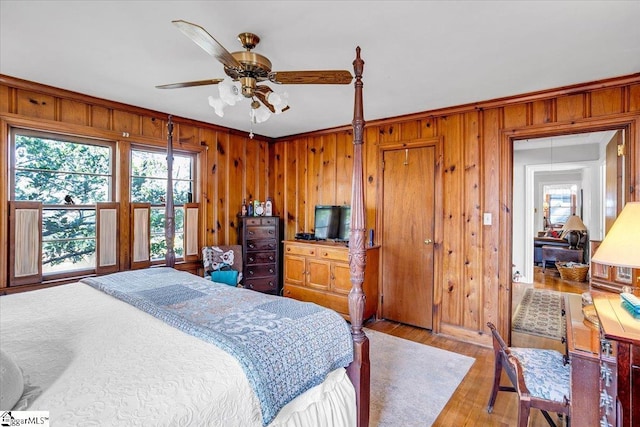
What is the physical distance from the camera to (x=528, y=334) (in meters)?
3.46

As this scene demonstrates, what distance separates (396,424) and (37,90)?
4.01 metres

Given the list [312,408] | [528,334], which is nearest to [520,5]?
[312,408]

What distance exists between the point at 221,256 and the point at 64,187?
5.80ft

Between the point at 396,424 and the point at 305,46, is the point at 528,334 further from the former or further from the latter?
the point at 305,46

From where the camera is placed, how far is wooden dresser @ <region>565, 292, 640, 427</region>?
1.17 metres

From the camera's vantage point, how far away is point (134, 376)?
3.49 feet

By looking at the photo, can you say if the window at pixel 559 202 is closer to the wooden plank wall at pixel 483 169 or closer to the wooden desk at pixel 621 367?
the wooden plank wall at pixel 483 169

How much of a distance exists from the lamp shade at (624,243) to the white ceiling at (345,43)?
1158 mm

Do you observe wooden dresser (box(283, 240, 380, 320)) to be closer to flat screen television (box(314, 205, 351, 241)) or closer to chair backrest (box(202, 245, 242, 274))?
flat screen television (box(314, 205, 351, 241))

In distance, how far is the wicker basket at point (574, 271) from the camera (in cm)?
578

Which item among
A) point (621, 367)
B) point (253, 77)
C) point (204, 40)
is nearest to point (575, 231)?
point (621, 367)

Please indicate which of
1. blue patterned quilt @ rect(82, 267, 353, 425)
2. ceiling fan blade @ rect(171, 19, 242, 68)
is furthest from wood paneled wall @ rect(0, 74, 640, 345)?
ceiling fan blade @ rect(171, 19, 242, 68)

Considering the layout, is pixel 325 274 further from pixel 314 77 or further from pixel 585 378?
pixel 585 378

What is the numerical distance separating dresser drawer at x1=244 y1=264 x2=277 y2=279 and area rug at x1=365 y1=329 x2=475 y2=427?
177cm
